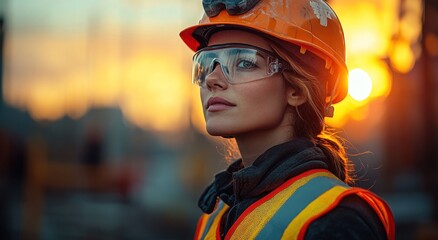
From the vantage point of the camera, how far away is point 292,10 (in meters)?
2.62

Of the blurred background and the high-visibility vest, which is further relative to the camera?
the blurred background

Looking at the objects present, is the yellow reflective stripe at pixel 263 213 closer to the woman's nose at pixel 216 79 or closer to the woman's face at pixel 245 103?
the woman's face at pixel 245 103

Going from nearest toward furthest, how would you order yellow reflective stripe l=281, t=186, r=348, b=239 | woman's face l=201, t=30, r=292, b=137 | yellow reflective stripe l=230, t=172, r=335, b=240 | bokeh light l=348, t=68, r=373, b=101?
1. yellow reflective stripe l=281, t=186, r=348, b=239
2. yellow reflective stripe l=230, t=172, r=335, b=240
3. woman's face l=201, t=30, r=292, b=137
4. bokeh light l=348, t=68, r=373, b=101

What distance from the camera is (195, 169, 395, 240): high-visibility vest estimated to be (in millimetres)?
2180

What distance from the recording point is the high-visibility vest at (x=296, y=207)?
2180mm

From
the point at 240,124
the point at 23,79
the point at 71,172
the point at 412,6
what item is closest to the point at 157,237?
the point at 71,172

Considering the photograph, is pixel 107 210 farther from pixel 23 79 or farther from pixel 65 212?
pixel 23 79

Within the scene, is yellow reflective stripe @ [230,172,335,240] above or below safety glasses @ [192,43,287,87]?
→ below

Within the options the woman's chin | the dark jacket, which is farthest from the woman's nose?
the dark jacket

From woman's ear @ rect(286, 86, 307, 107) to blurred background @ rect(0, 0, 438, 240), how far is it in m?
9.25

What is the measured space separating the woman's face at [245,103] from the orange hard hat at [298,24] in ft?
0.24

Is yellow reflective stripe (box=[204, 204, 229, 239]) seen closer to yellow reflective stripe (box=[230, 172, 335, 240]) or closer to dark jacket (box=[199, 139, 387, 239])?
dark jacket (box=[199, 139, 387, 239])

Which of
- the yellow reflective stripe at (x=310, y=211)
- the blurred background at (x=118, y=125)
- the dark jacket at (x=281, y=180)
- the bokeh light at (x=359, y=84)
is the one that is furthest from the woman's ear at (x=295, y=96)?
the blurred background at (x=118, y=125)

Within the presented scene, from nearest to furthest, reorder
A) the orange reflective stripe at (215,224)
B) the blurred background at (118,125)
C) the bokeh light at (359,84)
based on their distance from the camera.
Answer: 1. the orange reflective stripe at (215,224)
2. the bokeh light at (359,84)
3. the blurred background at (118,125)
